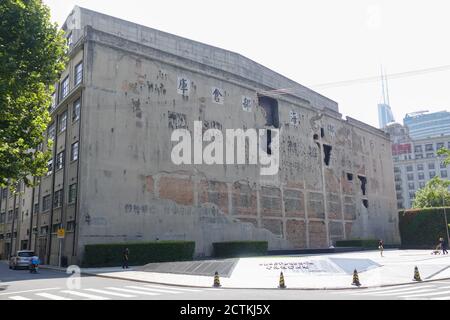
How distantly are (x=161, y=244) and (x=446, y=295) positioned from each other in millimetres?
23961

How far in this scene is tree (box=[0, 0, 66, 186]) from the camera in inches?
771

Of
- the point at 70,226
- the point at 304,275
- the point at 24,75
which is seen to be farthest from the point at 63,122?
the point at 304,275

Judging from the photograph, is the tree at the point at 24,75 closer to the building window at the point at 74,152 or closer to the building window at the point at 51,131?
the building window at the point at 74,152

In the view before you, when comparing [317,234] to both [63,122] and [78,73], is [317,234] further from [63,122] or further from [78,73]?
[78,73]

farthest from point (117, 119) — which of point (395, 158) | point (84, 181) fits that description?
point (395, 158)

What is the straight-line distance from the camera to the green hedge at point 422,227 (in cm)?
5006

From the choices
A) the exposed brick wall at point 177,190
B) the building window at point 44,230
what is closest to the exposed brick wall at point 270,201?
the exposed brick wall at point 177,190

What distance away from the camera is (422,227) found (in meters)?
51.6

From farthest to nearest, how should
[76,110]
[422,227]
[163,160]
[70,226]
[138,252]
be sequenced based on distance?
1. [422,227]
2. [163,160]
3. [76,110]
4. [70,226]
5. [138,252]

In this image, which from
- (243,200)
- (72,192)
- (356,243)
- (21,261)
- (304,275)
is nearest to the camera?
(304,275)

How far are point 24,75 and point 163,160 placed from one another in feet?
60.1

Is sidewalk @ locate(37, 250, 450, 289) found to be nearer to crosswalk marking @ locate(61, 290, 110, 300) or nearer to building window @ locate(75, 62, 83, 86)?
crosswalk marking @ locate(61, 290, 110, 300)

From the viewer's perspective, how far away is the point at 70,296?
14.5 metres

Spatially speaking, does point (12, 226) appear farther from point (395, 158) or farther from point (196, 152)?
point (395, 158)
